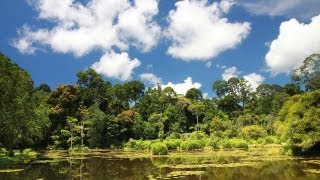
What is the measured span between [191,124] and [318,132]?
47.8m

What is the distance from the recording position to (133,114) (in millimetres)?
69062

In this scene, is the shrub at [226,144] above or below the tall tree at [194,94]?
below

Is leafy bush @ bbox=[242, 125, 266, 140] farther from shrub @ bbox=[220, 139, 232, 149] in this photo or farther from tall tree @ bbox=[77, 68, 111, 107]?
tall tree @ bbox=[77, 68, 111, 107]

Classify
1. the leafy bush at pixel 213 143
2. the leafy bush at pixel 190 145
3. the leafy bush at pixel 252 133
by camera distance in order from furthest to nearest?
the leafy bush at pixel 252 133, the leafy bush at pixel 213 143, the leafy bush at pixel 190 145

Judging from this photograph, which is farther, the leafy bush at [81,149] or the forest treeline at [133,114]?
the leafy bush at [81,149]

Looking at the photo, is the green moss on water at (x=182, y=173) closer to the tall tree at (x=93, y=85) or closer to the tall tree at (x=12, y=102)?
the tall tree at (x=12, y=102)

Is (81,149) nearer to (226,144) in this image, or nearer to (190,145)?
(190,145)

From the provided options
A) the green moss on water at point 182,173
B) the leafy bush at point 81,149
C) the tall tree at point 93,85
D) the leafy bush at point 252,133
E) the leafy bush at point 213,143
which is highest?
the tall tree at point 93,85

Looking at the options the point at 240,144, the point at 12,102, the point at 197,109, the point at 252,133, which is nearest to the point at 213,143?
the point at 240,144

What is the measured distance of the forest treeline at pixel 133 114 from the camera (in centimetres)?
3475

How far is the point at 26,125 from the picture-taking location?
37.2 metres

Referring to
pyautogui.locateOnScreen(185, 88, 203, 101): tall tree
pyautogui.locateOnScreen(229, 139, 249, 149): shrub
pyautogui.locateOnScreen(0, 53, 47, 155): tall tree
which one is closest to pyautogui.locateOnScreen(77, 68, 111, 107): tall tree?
pyautogui.locateOnScreen(185, 88, 203, 101): tall tree

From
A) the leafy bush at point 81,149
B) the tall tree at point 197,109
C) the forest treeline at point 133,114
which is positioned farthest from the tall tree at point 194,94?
the leafy bush at point 81,149

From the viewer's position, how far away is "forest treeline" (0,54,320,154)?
34750 mm
